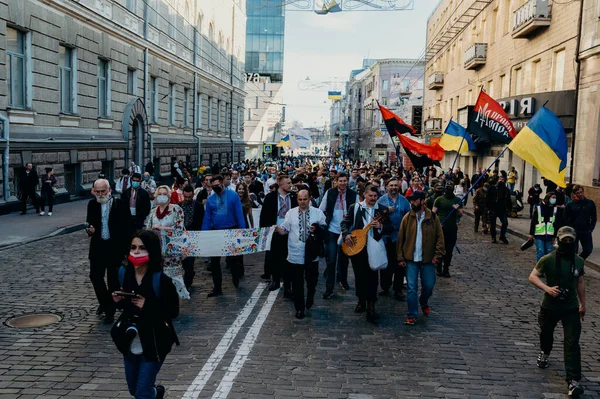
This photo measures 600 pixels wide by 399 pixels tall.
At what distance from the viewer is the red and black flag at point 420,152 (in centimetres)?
1405

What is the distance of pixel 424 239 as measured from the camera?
23.9 feet

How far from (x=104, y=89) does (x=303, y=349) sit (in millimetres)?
20939

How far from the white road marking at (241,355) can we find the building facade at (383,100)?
1849 inches

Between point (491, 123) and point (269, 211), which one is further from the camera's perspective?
point (491, 123)

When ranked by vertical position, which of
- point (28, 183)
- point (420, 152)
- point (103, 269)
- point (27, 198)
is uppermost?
point (420, 152)

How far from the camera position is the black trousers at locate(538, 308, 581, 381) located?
17.6 ft

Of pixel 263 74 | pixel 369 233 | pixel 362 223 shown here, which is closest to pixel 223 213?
pixel 362 223

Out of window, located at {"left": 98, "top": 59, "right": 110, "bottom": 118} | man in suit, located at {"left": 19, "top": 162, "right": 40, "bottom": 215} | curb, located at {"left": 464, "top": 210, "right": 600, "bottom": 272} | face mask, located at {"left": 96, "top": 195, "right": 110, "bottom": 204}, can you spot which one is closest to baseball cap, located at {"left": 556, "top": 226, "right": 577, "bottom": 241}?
face mask, located at {"left": 96, "top": 195, "right": 110, "bottom": 204}

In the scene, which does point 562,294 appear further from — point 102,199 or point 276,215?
point 102,199

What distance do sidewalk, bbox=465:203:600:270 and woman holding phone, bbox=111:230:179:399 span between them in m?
10.4

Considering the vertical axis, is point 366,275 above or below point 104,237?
below

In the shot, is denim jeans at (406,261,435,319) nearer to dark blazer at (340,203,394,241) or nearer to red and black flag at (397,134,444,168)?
dark blazer at (340,203,394,241)

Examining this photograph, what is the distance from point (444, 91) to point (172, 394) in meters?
40.4

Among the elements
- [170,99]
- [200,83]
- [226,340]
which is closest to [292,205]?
[226,340]
